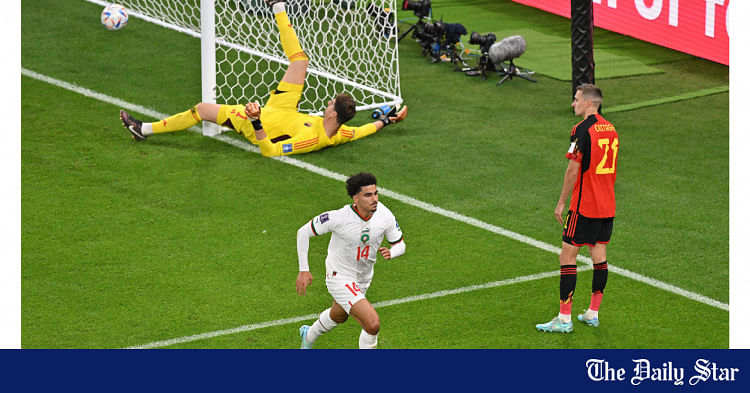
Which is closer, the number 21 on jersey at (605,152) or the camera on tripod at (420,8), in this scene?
the number 21 on jersey at (605,152)

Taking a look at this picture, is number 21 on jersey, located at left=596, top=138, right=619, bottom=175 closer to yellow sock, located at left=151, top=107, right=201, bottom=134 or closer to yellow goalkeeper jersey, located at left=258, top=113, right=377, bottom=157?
yellow goalkeeper jersey, located at left=258, top=113, right=377, bottom=157

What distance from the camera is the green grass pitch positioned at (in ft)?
27.7

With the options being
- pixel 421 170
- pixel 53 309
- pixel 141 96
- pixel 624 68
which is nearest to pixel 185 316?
pixel 53 309

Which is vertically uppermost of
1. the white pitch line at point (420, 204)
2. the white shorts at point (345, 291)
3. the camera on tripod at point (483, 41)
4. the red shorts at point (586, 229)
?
the camera on tripod at point (483, 41)

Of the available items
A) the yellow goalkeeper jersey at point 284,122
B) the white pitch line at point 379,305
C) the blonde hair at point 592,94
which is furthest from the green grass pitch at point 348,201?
the blonde hair at point 592,94

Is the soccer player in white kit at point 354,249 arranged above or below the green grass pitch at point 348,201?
above

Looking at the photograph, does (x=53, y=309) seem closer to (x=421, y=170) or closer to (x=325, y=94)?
(x=421, y=170)

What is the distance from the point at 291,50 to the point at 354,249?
17.2 feet

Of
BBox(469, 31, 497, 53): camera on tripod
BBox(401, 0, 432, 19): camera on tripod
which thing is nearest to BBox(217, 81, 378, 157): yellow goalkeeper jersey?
BBox(469, 31, 497, 53): camera on tripod

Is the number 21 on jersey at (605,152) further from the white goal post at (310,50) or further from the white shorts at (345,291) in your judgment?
the white goal post at (310,50)

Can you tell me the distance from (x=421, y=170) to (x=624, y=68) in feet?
20.1

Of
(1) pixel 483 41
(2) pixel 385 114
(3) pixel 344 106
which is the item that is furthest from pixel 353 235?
(1) pixel 483 41

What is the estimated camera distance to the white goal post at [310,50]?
14.1 metres

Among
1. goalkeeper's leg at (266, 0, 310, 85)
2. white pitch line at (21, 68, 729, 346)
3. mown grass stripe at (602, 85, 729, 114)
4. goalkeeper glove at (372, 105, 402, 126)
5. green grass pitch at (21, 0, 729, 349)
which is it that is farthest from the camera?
mown grass stripe at (602, 85, 729, 114)
